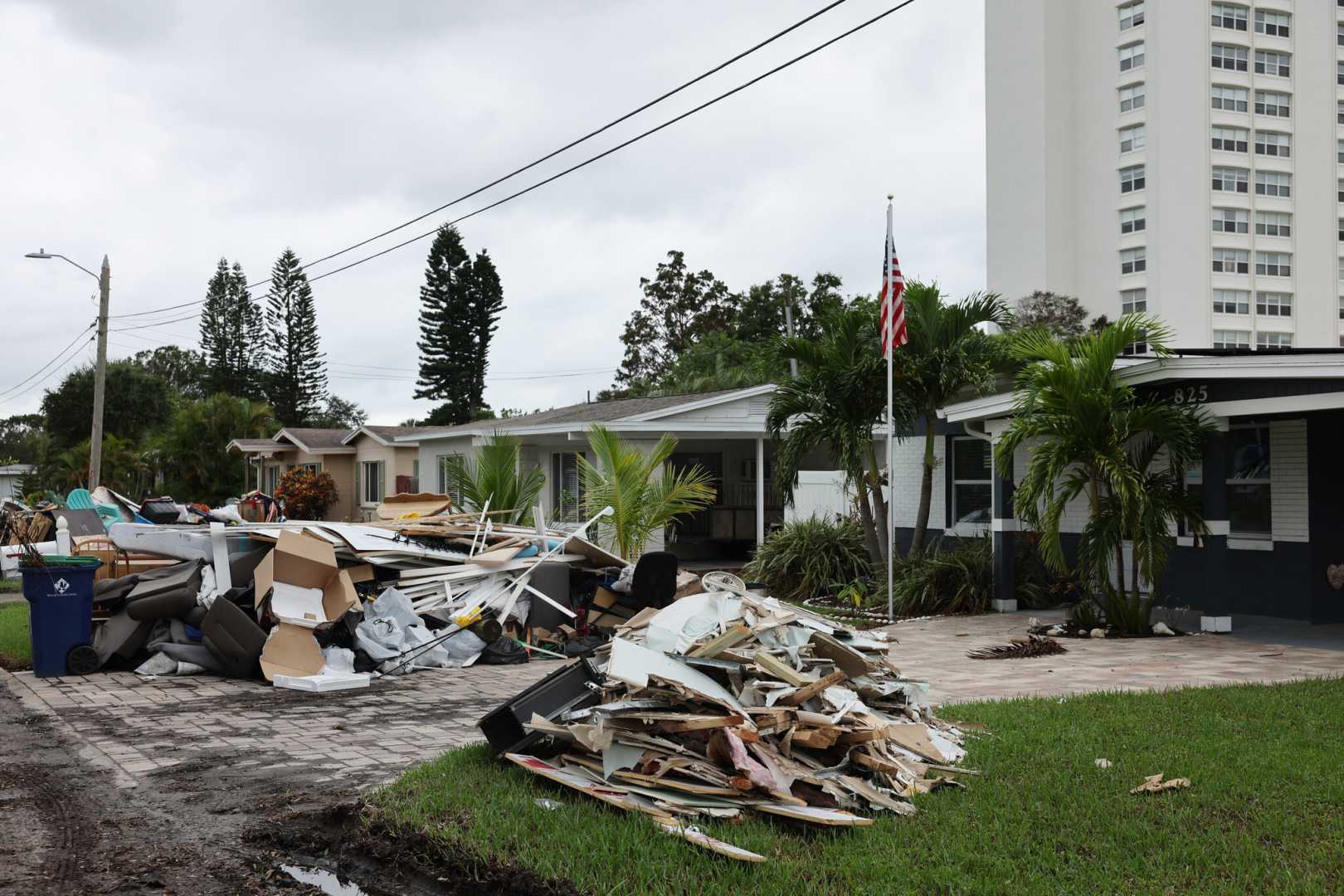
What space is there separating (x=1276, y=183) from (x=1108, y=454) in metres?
53.2

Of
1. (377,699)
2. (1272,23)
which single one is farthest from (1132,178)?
(377,699)

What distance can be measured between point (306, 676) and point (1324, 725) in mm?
8137

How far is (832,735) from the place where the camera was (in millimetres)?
5965

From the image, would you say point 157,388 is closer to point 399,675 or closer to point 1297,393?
point 399,675

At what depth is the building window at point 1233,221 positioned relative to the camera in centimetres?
5519

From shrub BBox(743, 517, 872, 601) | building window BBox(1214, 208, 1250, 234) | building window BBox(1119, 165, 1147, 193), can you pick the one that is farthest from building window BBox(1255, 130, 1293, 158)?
shrub BBox(743, 517, 872, 601)

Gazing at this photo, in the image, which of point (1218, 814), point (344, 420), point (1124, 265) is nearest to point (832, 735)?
point (1218, 814)

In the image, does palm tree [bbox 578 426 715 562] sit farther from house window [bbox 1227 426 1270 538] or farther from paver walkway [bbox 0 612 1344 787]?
house window [bbox 1227 426 1270 538]

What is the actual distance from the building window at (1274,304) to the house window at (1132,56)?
43.3ft

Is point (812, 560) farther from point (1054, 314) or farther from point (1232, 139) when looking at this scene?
point (1232, 139)

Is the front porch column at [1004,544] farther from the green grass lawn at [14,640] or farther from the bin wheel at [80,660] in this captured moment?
the green grass lawn at [14,640]

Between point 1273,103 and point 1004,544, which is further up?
point 1273,103

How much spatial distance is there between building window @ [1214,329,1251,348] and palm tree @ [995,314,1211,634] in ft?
158

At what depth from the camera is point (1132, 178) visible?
57.4m
